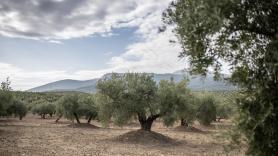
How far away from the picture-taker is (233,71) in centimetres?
1373

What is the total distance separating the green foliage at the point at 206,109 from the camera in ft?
211

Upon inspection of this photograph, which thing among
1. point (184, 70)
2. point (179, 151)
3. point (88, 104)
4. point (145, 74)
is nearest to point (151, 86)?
point (145, 74)

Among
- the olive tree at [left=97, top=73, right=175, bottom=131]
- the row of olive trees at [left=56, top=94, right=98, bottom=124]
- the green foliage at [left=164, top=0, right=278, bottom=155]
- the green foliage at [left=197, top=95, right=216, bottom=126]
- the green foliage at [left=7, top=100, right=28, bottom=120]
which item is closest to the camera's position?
the green foliage at [left=164, top=0, right=278, bottom=155]

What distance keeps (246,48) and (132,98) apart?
26.9m

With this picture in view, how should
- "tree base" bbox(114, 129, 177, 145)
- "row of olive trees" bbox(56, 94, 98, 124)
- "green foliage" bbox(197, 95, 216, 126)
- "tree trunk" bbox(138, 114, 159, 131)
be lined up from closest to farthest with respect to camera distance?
"tree base" bbox(114, 129, 177, 145)
"tree trunk" bbox(138, 114, 159, 131)
"green foliage" bbox(197, 95, 216, 126)
"row of olive trees" bbox(56, 94, 98, 124)

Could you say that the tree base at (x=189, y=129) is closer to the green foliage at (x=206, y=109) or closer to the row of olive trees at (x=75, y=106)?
the green foliage at (x=206, y=109)

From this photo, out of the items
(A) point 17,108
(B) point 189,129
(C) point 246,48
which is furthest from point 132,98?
(A) point 17,108

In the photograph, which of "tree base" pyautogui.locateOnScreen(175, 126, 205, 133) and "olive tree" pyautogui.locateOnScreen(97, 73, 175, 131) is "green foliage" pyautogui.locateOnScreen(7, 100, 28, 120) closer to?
"tree base" pyautogui.locateOnScreen(175, 126, 205, 133)

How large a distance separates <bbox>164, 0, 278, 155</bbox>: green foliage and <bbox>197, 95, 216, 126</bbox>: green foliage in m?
51.0

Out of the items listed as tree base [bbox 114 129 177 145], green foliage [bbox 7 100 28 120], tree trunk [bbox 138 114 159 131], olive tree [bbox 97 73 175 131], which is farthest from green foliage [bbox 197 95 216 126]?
green foliage [bbox 7 100 28 120]

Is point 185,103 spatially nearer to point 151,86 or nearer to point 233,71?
point 151,86

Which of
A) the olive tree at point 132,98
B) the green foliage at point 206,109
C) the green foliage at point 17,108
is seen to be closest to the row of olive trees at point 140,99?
the olive tree at point 132,98

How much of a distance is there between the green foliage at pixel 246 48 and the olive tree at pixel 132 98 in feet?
85.1

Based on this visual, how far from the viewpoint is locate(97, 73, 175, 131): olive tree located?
130ft
